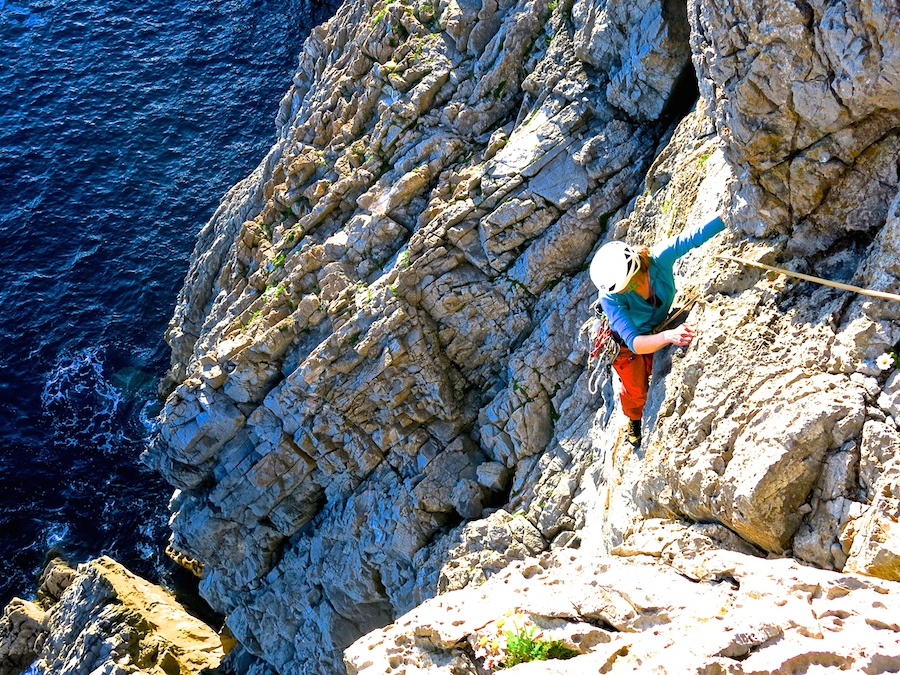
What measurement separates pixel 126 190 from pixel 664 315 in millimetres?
30172

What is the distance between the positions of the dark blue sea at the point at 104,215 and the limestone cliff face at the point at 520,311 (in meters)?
7.18

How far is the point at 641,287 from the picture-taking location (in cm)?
880

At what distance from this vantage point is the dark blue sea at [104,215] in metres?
26.1

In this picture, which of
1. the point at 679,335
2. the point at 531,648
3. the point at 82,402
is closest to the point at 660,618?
the point at 531,648

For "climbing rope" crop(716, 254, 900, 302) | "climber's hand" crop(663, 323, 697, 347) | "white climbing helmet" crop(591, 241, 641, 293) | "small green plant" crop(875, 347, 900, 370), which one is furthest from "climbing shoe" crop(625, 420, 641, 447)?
"small green plant" crop(875, 347, 900, 370)

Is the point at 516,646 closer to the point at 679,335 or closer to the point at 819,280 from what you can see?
the point at 679,335

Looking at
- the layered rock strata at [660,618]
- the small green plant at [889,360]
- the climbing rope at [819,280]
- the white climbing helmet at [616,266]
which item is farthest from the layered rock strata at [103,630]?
the small green plant at [889,360]

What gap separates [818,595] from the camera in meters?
6.44

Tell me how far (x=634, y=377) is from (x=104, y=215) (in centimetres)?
2970

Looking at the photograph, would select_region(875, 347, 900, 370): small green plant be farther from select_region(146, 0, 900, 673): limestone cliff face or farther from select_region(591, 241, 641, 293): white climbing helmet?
select_region(591, 241, 641, 293): white climbing helmet

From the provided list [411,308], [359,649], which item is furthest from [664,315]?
[411,308]

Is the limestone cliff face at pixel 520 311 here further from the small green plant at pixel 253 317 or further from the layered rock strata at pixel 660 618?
the layered rock strata at pixel 660 618

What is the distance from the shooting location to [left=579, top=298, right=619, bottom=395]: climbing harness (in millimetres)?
9897

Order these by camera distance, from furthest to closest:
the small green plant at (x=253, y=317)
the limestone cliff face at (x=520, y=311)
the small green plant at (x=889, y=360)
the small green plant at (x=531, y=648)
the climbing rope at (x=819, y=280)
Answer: the small green plant at (x=253, y=317), the small green plant at (x=531, y=648), the limestone cliff face at (x=520, y=311), the small green plant at (x=889, y=360), the climbing rope at (x=819, y=280)
